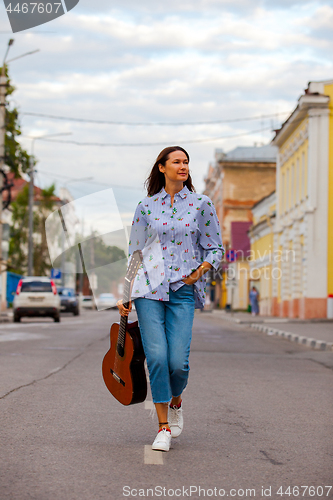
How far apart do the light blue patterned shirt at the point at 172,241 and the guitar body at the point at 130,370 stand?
0.32 m

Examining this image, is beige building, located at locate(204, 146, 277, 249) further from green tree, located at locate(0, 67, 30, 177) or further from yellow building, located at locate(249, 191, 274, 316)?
green tree, located at locate(0, 67, 30, 177)

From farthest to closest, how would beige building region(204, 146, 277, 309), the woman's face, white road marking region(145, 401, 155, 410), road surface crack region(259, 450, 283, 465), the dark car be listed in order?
beige building region(204, 146, 277, 309), the dark car, white road marking region(145, 401, 155, 410), the woman's face, road surface crack region(259, 450, 283, 465)

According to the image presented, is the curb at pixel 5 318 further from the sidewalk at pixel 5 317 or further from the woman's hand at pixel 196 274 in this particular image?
the woman's hand at pixel 196 274

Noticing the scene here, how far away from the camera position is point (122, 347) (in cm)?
509

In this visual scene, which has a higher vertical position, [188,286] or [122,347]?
[188,286]

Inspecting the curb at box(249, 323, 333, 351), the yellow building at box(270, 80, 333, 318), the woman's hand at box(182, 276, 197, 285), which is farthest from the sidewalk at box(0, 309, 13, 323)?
the woman's hand at box(182, 276, 197, 285)

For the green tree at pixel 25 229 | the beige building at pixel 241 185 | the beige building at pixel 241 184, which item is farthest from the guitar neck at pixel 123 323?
the beige building at pixel 241 184

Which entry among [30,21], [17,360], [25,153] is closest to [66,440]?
[17,360]

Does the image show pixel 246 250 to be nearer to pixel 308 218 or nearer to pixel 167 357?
pixel 308 218

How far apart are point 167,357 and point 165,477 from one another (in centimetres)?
90

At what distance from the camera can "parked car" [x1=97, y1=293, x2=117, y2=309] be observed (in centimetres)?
485

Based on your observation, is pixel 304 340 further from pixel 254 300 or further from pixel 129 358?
pixel 254 300

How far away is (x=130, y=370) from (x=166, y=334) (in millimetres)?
324

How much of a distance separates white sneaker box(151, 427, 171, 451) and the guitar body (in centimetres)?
25
